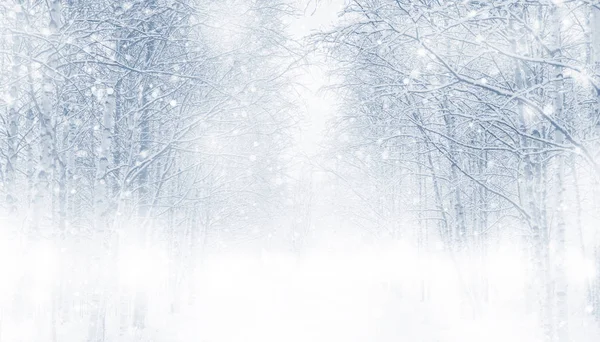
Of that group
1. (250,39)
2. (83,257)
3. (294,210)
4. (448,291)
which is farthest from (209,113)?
(294,210)

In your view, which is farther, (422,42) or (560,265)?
(560,265)

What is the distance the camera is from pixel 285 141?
13508mm

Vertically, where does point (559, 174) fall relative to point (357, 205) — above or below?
below

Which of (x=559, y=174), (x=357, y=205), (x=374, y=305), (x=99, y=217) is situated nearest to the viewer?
(x=559, y=174)

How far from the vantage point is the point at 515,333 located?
1205cm

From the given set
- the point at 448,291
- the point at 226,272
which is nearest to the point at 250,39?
the point at 448,291

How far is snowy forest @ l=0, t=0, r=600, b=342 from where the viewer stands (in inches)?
233

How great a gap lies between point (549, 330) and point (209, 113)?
21.1ft

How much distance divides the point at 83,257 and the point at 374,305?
10.3 meters

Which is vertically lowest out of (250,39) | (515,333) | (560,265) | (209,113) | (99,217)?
(515,333)

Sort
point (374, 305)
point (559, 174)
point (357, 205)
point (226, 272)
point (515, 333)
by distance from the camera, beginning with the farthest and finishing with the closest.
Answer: point (226, 272)
point (357, 205)
point (374, 305)
point (515, 333)
point (559, 174)

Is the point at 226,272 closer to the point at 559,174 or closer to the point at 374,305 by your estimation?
the point at 374,305

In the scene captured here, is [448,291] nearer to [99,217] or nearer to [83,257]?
[83,257]

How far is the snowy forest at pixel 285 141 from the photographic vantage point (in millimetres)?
5926
